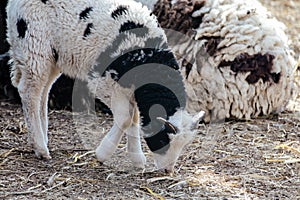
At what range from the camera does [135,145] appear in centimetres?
510

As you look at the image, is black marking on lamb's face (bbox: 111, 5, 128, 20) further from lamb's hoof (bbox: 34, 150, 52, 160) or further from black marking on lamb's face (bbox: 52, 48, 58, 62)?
lamb's hoof (bbox: 34, 150, 52, 160)

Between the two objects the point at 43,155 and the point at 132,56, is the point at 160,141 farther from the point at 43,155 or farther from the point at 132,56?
the point at 43,155

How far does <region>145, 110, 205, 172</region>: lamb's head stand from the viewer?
4508 mm

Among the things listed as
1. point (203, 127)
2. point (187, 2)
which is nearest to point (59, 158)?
point (203, 127)

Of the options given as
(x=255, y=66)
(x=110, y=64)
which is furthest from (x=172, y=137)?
(x=255, y=66)

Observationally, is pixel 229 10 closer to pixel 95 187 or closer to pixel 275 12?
pixel 95 187

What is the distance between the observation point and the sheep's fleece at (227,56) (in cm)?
627

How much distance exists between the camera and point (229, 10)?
6500 mm

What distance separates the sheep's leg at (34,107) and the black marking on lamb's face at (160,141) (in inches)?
38.9

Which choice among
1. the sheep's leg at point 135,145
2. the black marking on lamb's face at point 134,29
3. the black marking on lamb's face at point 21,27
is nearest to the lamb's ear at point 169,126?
the sheep's leg at point 135,145

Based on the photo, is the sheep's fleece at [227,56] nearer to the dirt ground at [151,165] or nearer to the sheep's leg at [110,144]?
the dirt ground at [151,165]

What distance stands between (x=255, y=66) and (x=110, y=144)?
2063 mm

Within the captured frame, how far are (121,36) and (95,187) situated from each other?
3.87 feet

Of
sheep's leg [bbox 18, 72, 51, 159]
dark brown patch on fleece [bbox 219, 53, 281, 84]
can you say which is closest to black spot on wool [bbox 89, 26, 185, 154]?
sheep's leg [bbox 18, 72, 51, 159]
